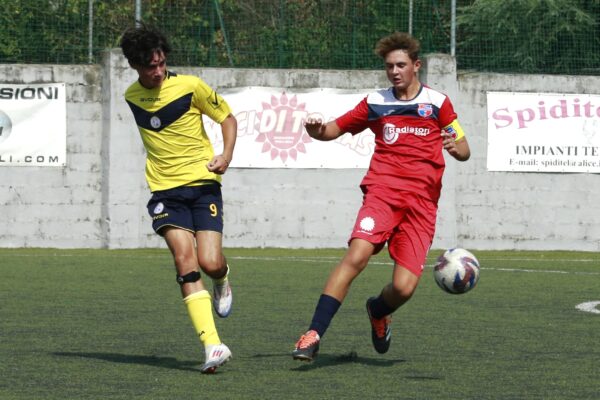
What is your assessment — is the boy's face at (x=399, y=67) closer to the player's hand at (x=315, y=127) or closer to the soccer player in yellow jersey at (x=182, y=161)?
the player's hand at (x=315, y=127)

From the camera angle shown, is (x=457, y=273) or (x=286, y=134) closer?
(x=457, y=273)

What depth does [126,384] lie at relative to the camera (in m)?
6.98

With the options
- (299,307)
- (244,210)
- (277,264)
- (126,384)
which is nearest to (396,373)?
(126,384)

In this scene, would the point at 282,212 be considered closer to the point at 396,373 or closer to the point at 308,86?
the point at 308,86

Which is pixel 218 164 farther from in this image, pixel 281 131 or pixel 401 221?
pixel 281 131

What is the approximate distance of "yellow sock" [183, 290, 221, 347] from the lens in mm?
7664

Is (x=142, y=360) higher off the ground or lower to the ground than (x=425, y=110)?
lower

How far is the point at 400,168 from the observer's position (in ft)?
26.5

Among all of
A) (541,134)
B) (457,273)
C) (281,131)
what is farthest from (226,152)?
(541,134)

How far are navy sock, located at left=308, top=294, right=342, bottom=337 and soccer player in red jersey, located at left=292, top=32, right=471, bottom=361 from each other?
20 cm

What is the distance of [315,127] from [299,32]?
12659 millimetres

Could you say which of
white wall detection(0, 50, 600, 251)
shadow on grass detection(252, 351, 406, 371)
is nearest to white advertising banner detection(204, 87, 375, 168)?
white wall detection(0, 50, 600, 251)

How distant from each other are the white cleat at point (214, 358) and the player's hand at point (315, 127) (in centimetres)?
142

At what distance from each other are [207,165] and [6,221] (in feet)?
39.7
